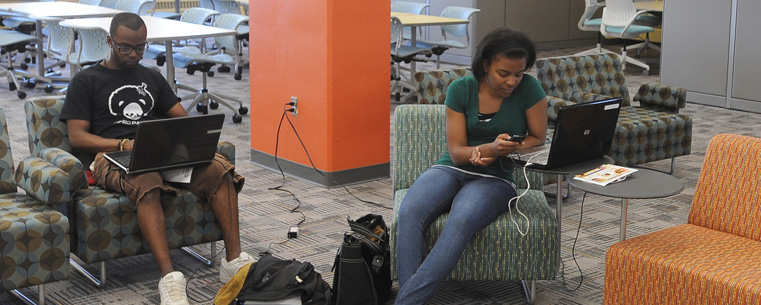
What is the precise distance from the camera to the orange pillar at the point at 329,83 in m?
5.32

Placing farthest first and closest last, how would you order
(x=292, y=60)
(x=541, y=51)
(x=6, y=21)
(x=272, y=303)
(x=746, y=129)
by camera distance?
(x=541, y=51) → (x=6, y=21) → (x=746, y=129) → (x=292, y=60) → (x=272, y=303)

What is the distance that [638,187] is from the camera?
9.96 ft

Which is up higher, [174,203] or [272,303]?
[174,203]

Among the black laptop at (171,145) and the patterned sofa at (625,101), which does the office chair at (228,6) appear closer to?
the patterned sofa at (625,101)

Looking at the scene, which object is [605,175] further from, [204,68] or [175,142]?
[204,68]

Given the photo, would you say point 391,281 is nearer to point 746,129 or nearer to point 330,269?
point 330,269

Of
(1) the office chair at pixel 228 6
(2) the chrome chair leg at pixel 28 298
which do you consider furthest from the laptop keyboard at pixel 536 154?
(1) the office chair at pixel 228 6

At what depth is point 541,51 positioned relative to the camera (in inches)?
493

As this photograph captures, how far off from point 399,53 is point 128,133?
4535mm

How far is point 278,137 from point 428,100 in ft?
3.99

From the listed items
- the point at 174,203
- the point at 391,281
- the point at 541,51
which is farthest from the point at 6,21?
the point at 391,281

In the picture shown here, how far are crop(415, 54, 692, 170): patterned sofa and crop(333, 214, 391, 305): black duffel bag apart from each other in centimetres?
173

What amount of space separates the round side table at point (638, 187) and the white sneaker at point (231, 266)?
4.78 feet

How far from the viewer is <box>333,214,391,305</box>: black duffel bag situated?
11.2 feet
